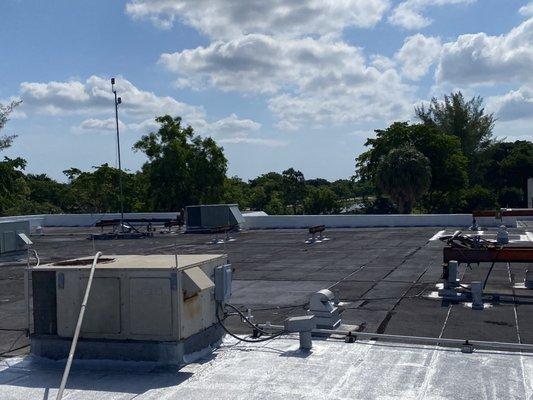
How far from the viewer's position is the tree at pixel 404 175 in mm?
48812

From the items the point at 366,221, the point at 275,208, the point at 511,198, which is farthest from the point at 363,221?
the point at 511,198

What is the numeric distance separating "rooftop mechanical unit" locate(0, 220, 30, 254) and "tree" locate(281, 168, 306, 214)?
56399mm

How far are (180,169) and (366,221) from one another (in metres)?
20.2

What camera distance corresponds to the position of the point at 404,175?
160ft

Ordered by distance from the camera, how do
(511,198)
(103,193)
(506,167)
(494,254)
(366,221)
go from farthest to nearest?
(506,167)
(511,198)
(103,193)
(366,221)
(494,254)

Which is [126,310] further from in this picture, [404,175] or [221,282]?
[404,175]

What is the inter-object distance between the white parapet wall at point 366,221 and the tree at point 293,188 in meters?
42.1

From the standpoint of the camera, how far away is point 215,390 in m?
8.67

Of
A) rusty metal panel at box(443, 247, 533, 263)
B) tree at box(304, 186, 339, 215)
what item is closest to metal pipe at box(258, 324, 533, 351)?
rusty metal panel at box(443, 247, 533, 263)

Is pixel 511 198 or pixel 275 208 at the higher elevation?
pixel 511 198

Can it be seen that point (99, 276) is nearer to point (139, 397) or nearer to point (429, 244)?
point (139, 397)

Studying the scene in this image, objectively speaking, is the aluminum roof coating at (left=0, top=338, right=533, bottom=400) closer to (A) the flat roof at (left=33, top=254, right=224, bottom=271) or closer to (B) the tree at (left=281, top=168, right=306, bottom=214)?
(A) the flat roof at (left=33, top=254, right=224, bottom=271)

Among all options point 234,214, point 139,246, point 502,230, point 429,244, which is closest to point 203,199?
point 234,214

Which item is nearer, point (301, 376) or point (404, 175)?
point (301, 376)
